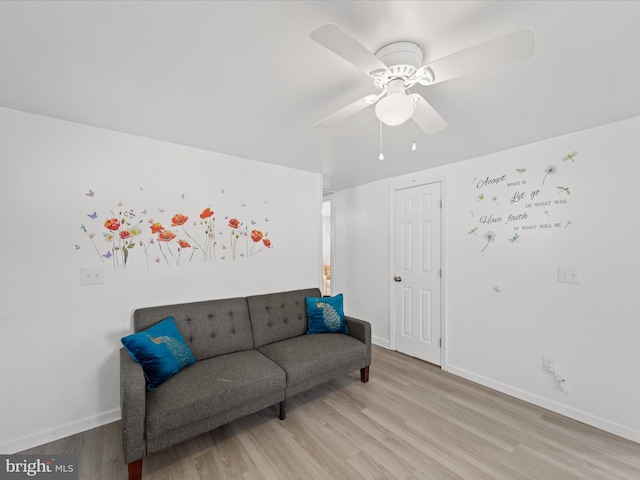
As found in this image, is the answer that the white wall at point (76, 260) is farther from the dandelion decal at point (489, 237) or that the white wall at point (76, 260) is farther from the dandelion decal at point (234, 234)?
the dandelion decal at point (489, 237)

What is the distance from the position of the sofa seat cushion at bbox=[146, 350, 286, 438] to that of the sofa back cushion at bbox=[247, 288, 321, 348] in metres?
0.37

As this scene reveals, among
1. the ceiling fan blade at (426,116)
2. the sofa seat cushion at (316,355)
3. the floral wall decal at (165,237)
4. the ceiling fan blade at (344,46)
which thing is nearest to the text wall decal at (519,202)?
the ceiling fan blade at (426,116)

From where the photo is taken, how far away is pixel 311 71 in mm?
1436

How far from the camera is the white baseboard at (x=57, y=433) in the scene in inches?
70.6

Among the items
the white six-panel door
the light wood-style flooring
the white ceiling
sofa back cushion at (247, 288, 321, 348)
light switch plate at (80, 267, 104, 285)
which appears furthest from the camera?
the white six-panel door

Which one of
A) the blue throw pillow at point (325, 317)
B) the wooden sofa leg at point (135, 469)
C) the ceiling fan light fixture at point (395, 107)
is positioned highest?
the ceiling fan light fixture at point (395, 107)

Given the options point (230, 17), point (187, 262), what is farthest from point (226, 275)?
point (230, 17)

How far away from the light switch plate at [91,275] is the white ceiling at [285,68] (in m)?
1.10

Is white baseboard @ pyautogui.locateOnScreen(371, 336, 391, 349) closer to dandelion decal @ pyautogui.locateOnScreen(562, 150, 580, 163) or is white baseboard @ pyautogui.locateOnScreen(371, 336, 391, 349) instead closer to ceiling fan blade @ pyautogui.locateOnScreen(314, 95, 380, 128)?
dandelion decal @ pyautogui.locateOnScreen(562, 150, 580, 163)

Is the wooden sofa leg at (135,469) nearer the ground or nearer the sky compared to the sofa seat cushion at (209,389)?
nearer the ground

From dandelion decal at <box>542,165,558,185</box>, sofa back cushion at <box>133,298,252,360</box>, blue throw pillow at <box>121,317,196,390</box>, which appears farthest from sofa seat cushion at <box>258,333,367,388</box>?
dandelion decal at <box>542,165,558,185</box>

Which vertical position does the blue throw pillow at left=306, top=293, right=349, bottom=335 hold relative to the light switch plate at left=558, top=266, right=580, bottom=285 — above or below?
below

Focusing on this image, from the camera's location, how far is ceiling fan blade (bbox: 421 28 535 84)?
94 cm

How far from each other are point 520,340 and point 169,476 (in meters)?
2.84
